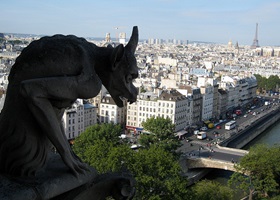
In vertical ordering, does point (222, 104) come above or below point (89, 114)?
below

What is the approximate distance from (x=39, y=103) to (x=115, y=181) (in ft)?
4.97

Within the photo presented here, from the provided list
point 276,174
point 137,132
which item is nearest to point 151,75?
point 137,132

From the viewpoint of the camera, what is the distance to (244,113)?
60844mm

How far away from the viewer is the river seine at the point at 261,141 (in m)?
32.6

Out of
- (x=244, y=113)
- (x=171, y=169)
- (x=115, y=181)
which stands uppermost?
(x=115, y=181)

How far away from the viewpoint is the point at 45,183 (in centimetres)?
432

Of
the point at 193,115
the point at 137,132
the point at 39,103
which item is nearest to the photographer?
the point at 39,103

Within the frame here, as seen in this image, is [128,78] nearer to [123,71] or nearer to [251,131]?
[123,71]

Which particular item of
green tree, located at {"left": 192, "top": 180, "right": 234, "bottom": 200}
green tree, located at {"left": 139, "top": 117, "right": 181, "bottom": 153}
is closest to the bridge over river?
green tree, located at {"left": 139, "top": 117, "right": 181, "bottom": 153}

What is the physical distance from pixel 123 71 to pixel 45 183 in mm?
1588

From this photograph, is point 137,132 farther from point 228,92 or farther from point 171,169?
point 171,169

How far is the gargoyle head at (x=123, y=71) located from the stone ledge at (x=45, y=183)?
1.05m

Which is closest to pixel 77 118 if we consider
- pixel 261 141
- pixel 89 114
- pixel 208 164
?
pixel 89 114

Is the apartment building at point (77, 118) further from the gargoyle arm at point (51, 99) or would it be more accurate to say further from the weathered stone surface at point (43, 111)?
the gargoyle arm at point (51, 99)
